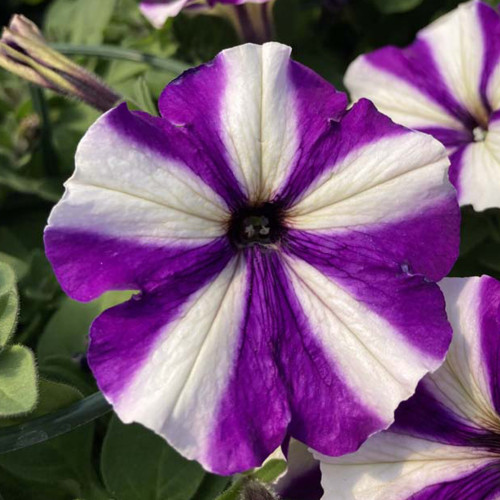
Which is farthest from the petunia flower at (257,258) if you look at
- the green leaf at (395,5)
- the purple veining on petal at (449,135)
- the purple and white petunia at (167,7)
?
the green leaf at (395,5)

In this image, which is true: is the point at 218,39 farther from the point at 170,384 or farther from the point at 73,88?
the point at 170,384

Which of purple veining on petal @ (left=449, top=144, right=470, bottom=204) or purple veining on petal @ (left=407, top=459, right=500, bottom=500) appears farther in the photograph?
purple veining on petal @ (left=449, top=144, right=470, bottom=204)

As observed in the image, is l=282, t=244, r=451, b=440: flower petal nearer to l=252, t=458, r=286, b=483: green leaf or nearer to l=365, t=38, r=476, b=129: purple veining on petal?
l=252, t=458, r=286, b=483: green leaf

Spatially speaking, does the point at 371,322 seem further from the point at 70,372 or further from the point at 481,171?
the point at 70,372

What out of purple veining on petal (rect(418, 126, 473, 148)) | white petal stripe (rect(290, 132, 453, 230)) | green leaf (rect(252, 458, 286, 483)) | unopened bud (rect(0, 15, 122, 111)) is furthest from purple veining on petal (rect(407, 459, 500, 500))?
unopened bud (rect(0, 15, 122, 111))

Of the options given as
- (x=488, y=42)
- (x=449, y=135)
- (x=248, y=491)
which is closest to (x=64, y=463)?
(x=248, y=491)
